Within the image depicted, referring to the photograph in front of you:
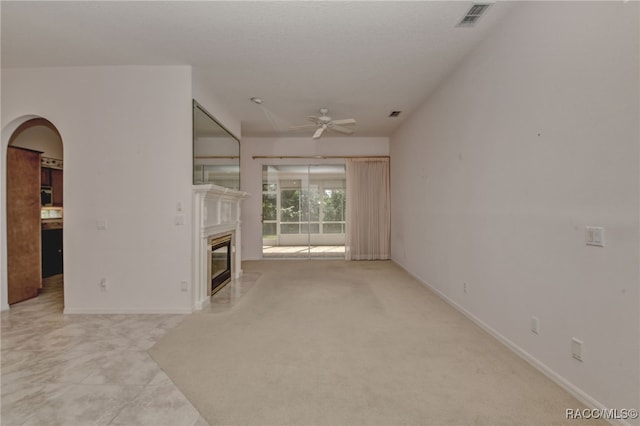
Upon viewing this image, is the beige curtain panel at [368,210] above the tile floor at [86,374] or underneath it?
above

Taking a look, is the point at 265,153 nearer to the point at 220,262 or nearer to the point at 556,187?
the point at 220,262

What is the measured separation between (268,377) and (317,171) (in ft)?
18.7

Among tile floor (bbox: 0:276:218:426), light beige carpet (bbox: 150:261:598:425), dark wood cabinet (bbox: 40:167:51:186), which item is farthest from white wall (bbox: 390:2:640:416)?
dark wood cabinet (bbox: 40:167:51:186)

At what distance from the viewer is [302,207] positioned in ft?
24.5

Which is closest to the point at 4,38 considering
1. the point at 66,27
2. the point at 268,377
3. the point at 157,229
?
the point at 66,27

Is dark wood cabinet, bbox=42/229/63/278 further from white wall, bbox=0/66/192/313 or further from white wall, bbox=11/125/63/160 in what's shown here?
white wall, bbox=0/66/192/313

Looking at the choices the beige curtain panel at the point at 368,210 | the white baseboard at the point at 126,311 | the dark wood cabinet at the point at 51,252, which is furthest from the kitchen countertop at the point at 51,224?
the beige curtain panel at the point at 368,210

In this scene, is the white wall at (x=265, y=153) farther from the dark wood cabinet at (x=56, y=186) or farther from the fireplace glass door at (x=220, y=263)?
the dark wood cabinet at (x=56, y=186)

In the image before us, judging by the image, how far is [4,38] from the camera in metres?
2.95

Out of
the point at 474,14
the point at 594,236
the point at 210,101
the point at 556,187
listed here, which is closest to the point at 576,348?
the point at 594,236

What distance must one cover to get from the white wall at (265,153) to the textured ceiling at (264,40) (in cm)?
282

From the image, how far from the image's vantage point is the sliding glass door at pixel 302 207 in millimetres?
7363

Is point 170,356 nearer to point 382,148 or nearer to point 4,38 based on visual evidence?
point 4,38

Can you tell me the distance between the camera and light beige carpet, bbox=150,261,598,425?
1750 millimetres
